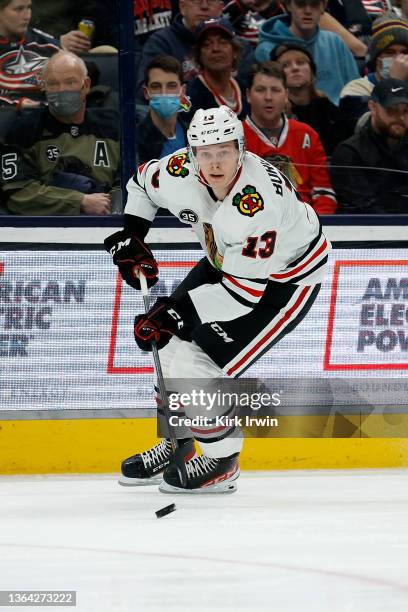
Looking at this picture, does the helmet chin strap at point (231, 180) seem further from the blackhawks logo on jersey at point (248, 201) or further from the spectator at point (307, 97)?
the spectator at point (307, 97)

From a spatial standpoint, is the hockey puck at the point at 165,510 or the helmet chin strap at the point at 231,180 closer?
the hockey puck at the point at 165,510

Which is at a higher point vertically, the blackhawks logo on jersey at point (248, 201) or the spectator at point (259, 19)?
the spectator at point (259, 19)

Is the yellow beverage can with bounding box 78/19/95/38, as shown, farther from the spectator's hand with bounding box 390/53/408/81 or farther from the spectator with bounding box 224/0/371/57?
the spectator's hand with bounding box 390/53/408/81

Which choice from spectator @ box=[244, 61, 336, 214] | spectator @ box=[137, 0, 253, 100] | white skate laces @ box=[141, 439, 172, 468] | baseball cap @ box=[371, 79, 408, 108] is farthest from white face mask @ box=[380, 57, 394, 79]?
white skate laces @ box=[141, 439, 172, 468]

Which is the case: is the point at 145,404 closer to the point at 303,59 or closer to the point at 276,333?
the point at 276,333

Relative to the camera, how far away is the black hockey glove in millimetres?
4316

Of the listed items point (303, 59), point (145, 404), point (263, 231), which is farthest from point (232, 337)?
point (303, 59)

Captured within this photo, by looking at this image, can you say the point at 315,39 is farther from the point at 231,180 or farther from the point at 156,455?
the point at 156,455

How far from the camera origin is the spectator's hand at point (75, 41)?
5047 millimetres

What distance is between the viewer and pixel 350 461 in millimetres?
4910

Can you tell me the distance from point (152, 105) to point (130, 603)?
2.88 m

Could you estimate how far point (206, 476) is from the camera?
167 inches

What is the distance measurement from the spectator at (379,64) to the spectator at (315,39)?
7 cm

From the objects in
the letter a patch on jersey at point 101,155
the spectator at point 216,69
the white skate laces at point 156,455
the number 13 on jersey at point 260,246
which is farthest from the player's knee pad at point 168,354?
the spectator at point 216,69
